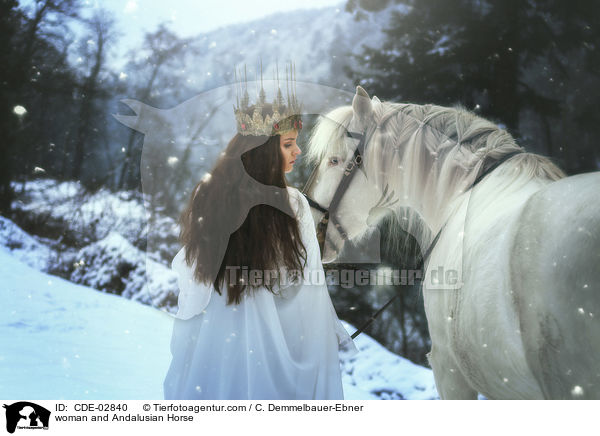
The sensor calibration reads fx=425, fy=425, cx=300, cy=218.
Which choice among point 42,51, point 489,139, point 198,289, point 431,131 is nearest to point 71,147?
point 42,51

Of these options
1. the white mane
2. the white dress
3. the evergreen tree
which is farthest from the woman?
the evergreen tree

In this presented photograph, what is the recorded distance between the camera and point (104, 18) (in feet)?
6.73

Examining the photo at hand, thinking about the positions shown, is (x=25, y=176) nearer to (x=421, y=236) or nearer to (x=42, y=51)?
(x=42, y=51)

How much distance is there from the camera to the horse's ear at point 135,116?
1818 millimetres

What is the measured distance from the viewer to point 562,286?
41.7 inches

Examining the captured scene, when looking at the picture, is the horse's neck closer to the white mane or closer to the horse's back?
the white mane

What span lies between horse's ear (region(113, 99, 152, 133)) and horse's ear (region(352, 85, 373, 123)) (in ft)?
2.96

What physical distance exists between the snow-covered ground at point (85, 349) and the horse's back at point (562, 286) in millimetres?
887

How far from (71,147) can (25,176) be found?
9.9 inches

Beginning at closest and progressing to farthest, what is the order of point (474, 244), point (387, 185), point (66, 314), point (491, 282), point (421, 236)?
point (491, 282)
point (474, 244)
point (387, 185)
point (421, 236)
point (66, 314)

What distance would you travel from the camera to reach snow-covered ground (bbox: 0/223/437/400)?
5.94ft

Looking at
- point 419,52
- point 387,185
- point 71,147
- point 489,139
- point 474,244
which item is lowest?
point 474,244

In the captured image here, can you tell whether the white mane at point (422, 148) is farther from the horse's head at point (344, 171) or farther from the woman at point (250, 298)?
the woman at point (250, 298)
